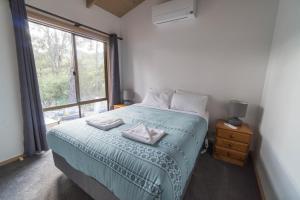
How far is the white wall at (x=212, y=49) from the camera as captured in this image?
2.13 metres

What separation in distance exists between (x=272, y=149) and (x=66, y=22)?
356 cm

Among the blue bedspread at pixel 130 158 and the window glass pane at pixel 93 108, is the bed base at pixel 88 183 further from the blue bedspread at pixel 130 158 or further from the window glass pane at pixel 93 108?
the window glass pane at pixel 93 108

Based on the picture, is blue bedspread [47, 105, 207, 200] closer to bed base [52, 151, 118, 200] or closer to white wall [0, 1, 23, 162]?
bed base [52, 151, 118, 200]

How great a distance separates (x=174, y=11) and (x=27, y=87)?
2707mm

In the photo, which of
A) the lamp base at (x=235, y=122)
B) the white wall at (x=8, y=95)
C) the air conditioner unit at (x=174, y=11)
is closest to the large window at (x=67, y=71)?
the white wall at (x=8, y=95)

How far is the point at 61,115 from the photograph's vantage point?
2734 mm

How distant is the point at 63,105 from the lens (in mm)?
2631

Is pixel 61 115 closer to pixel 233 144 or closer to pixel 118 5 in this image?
pixel 118 5

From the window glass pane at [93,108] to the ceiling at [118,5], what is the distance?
218 cm

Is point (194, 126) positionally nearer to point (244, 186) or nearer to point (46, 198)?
point (244, 186)

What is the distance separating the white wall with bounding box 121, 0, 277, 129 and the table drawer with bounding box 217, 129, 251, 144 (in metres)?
0.52

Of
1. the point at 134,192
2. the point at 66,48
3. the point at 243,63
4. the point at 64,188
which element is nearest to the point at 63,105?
the point at 66,48

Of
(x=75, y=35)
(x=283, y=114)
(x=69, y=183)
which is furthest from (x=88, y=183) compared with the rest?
(x=75, y=35)

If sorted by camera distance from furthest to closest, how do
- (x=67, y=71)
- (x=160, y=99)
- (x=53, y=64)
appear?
(x=160, y=99) < (x=67, y=71) < (x=53, y=64)
